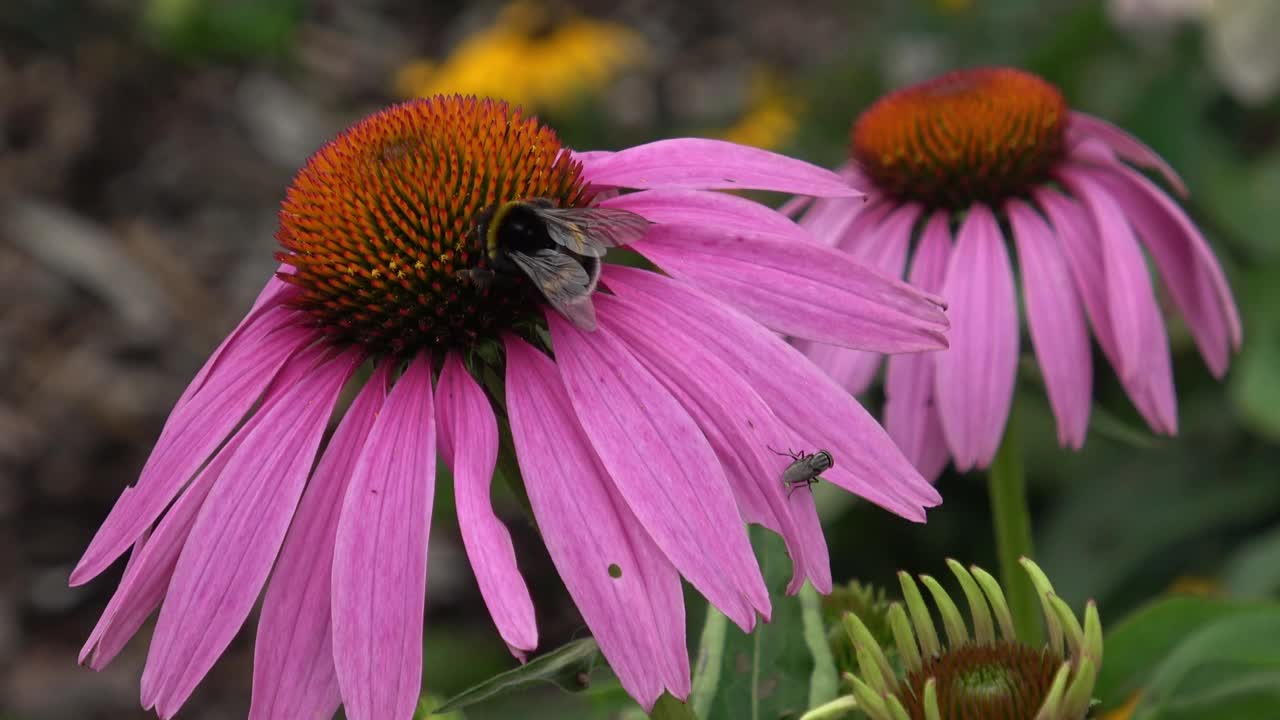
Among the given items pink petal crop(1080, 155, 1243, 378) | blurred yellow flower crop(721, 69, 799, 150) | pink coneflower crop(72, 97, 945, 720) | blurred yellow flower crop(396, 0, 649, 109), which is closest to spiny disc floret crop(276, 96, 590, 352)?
pink coneflower crop(72, 97, 945, 720)

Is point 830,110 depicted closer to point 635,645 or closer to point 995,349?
point 995,349

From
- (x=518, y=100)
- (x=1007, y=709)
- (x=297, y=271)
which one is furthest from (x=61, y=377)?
(x=1007, y=709)

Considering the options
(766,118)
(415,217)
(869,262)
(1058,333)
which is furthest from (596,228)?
(766,118)

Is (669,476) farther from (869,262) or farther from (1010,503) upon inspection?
(1010,503)

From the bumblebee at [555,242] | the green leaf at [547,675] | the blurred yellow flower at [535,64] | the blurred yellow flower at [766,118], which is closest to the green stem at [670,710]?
Answer: the green leaf at [547,675]

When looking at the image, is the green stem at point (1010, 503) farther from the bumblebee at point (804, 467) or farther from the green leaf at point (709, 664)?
the bumblebee at point (804, 467)
